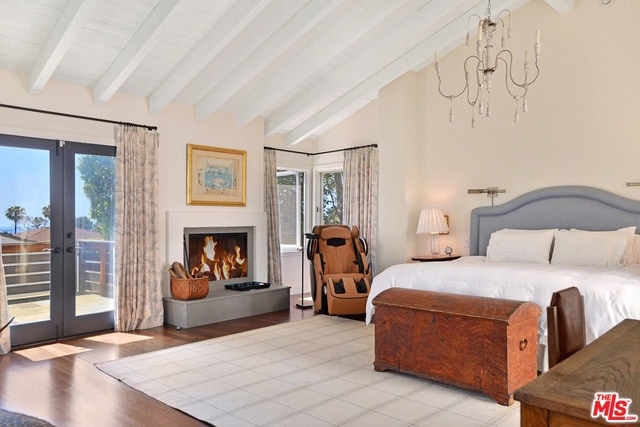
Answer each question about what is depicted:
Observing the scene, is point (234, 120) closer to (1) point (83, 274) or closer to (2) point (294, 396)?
(1) point (83, 274)

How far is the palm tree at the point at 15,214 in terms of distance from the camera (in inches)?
181

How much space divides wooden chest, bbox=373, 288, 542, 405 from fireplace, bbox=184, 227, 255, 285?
3279 millimetres

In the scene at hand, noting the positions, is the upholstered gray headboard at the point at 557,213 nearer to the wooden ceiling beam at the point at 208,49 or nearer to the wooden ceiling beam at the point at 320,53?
the wooden ceiling beam at the point at 320,53

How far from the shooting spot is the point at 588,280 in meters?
3.49

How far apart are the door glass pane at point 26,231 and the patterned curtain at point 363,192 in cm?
399

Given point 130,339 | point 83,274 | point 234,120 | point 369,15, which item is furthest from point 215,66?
point 130,339

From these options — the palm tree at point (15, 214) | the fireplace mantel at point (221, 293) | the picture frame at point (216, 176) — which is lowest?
the fireplace mantel at point (221, 293)

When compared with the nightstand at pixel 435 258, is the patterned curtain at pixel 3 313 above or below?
below

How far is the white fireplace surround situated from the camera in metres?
5.84

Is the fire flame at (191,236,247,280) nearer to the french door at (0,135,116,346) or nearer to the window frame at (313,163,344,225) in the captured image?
the french door at (0,135,116,346)

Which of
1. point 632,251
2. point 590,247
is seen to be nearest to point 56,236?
point 590,247

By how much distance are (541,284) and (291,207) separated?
16.0 feet

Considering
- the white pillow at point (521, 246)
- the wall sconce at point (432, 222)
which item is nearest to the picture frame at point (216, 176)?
the wall sconce at point (432, 222)

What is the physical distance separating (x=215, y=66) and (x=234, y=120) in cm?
120
